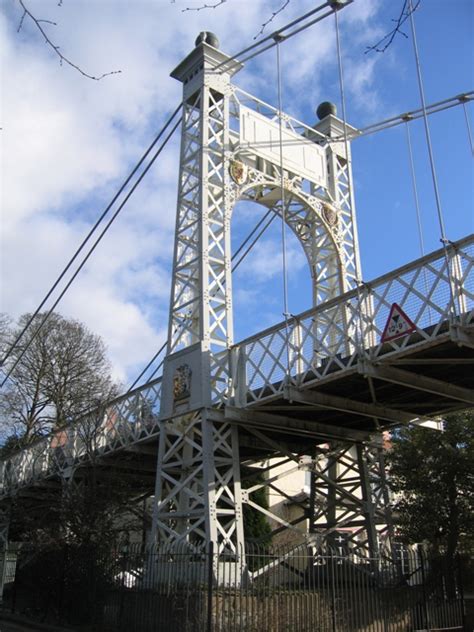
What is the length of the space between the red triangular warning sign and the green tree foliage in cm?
639

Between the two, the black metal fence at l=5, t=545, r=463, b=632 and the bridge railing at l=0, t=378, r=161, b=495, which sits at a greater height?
the bridge railing at l=0, t=378, r=161, b=495

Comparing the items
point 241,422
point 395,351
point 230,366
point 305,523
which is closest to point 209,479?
point 241,422

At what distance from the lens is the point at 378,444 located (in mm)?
18688

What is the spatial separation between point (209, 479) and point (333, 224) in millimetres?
9902

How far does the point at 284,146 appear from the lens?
2083 cm

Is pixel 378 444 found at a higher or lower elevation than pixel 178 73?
lower

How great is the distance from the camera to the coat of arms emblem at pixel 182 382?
16438 millimetres

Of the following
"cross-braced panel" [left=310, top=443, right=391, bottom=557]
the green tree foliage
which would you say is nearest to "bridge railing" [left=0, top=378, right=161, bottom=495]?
"cross-braced panel" [left=310, top=443, right=391, bottom=557]

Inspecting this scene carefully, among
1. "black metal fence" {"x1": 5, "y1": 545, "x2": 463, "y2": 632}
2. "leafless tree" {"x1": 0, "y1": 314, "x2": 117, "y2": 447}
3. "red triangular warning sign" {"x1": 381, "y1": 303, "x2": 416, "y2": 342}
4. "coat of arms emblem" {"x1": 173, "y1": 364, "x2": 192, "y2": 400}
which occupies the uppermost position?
"leafless tree" {"x1": 0, "y1": 314, "x2": 117, "y2": 447}

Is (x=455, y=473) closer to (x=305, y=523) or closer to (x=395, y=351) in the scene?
(x=395, y=351)

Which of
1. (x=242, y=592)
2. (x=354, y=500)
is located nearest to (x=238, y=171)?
(x=354, y=500)

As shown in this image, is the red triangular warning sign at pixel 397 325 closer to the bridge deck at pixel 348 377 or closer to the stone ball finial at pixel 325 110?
the bridge deck at pixel 348 377

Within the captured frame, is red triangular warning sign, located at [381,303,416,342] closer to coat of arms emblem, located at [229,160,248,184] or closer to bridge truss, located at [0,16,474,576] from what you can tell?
bridge truss, located at [0,16,474,576]

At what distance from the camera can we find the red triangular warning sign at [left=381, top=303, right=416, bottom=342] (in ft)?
40.4
